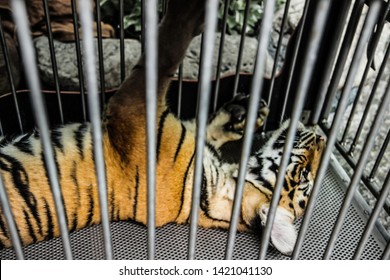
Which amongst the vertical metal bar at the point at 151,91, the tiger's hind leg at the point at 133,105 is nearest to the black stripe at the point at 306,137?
the tiger's hind leg at the point at 133,105

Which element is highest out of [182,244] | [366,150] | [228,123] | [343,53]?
[366,150]

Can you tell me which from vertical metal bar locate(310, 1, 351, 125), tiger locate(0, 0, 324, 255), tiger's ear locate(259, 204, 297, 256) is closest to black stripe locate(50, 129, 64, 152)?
tiger locate(0, 0, 324, 255)

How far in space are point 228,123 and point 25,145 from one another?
0.49m

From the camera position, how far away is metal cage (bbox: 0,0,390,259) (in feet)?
1.18

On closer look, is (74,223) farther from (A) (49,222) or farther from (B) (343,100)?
(B) (343,100)

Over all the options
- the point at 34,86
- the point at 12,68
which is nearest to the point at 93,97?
the point at 34,86

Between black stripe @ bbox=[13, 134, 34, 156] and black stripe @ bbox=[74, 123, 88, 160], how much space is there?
10 cm

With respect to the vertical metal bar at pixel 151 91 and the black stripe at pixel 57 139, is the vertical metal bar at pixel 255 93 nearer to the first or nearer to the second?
the vertical metal bar at pixel 151 91

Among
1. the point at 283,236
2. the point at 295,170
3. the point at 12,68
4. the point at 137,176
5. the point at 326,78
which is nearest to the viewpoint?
the point at 283,236

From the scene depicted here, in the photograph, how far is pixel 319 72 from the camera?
1.24m

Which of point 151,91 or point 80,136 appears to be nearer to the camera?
point 151,91

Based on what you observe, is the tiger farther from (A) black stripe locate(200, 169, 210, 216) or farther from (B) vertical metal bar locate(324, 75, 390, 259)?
(B) vertical metal bar locate(324, 75, 390, 259)

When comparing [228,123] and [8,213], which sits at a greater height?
[8,213]

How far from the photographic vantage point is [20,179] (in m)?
0.92
